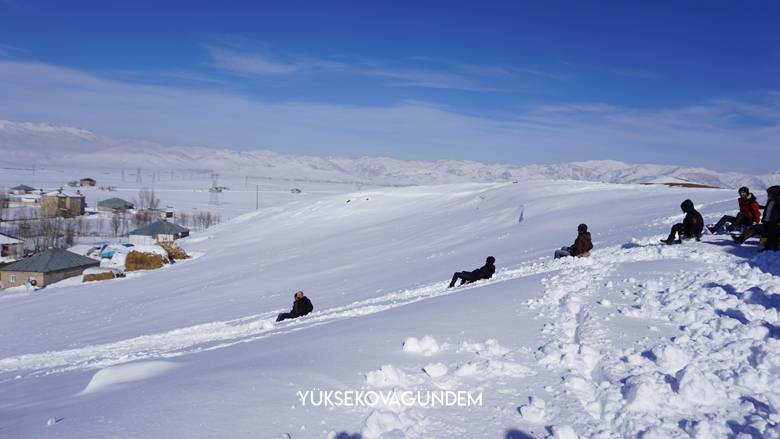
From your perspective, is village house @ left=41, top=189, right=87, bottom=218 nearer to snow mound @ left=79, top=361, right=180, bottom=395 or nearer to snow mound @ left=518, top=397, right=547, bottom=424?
snow mound @ left=79, top=361, right=180, bottom=395

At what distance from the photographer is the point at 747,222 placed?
Answer: 34.8 ft

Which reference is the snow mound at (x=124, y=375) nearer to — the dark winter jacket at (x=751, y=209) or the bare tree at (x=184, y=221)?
the dark winter jacket at (x=751, y=209)

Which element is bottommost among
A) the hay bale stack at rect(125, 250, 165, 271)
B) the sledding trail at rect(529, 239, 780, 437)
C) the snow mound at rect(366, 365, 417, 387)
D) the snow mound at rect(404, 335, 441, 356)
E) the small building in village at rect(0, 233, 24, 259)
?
the small building in village at rect(0, 233, 24, 259)

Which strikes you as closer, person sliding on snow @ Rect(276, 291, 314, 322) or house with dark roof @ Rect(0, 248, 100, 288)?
person sliding on snow @ Rect(276, 291, 314, 322)

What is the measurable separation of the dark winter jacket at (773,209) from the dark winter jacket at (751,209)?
1.06 metres

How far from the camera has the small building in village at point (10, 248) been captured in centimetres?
4865

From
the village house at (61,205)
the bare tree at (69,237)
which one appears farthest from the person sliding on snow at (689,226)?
the village house at (61,205)

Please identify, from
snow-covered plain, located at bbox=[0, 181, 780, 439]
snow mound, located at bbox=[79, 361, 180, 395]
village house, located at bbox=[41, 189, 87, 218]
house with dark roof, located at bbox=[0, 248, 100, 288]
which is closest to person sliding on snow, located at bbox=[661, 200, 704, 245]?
snow-covered plain, located at bbox=[0, 181, 780, 439]

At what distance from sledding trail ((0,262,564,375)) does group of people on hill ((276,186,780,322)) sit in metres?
0.41

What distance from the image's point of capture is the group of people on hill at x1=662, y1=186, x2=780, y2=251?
30.2ft

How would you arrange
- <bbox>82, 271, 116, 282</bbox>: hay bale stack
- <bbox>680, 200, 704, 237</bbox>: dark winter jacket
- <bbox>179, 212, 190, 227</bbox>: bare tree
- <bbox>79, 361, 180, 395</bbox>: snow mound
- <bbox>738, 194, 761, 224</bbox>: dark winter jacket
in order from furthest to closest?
<bbox>179, 212, 190, 227</bbox>: bare tree < <bbox>82, 271, 116, 282</bbox>: hay bale stack < <bbox>680, 200, 704, 237</bbox>: dark winter jacket < <bbox>738, 194, 761, 224</bbox>: dark winter jacket < <bbox>79, 361, 180, 395</bbox>: snow mound

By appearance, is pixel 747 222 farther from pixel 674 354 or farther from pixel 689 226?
pixel 674 354

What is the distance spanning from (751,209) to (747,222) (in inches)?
11.1

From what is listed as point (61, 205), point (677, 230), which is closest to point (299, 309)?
point (677, 230)
